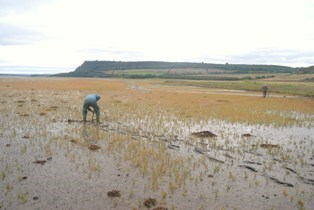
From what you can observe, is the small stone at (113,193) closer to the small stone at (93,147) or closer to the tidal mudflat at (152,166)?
the tidal mudflat at (152,166)

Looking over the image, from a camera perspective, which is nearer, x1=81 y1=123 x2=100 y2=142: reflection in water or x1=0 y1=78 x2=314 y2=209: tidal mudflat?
x1=0 y1=78 x2=314 y2=209: tidal mudflat

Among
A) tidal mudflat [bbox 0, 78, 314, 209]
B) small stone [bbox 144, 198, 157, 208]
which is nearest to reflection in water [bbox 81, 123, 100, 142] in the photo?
tidal mudflat [bbox 0, 78, 314, 209]

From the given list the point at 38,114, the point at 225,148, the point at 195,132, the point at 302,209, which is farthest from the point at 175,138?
the point at 38,114

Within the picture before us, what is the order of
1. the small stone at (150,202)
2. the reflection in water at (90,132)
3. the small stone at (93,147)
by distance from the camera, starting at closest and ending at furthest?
the small stone at (150,202) < the small stone at (93,147) < the reflection in water at (90,132)

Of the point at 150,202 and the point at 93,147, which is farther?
the point at 93,147

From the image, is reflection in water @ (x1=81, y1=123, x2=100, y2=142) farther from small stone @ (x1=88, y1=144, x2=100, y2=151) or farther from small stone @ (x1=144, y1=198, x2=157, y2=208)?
small stone @ (x1=144, y1=198, x2=157, y2=208)

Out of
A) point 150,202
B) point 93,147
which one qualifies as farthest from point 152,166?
point 93,147

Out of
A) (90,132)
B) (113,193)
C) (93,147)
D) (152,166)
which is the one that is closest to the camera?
(113,193)

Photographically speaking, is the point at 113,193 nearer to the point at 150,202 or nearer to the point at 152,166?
the point at 150,202

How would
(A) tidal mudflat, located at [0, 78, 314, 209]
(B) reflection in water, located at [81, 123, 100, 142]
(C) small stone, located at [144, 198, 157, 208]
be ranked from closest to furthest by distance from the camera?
(C) small stone, located at [144, 198, 157, 208]
(A) tidal mudflat, located at [0, 78, 314, 209]
(B) reflection in water, located at [81, 123, 100, 142]

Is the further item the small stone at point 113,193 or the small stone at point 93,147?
the small stone at point 93,147

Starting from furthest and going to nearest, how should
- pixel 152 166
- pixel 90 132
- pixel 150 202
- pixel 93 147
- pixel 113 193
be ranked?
pixel 90 132 → pixel 93 147 → pixel 152 166 → pixel 113 193 → pixel 150 202

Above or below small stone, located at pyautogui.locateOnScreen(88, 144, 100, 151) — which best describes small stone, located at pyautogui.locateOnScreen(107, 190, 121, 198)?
below

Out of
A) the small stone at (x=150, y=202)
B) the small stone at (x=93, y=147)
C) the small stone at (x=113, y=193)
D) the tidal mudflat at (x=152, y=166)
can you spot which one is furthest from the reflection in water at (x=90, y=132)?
the small stone at (x=150, y=202)
